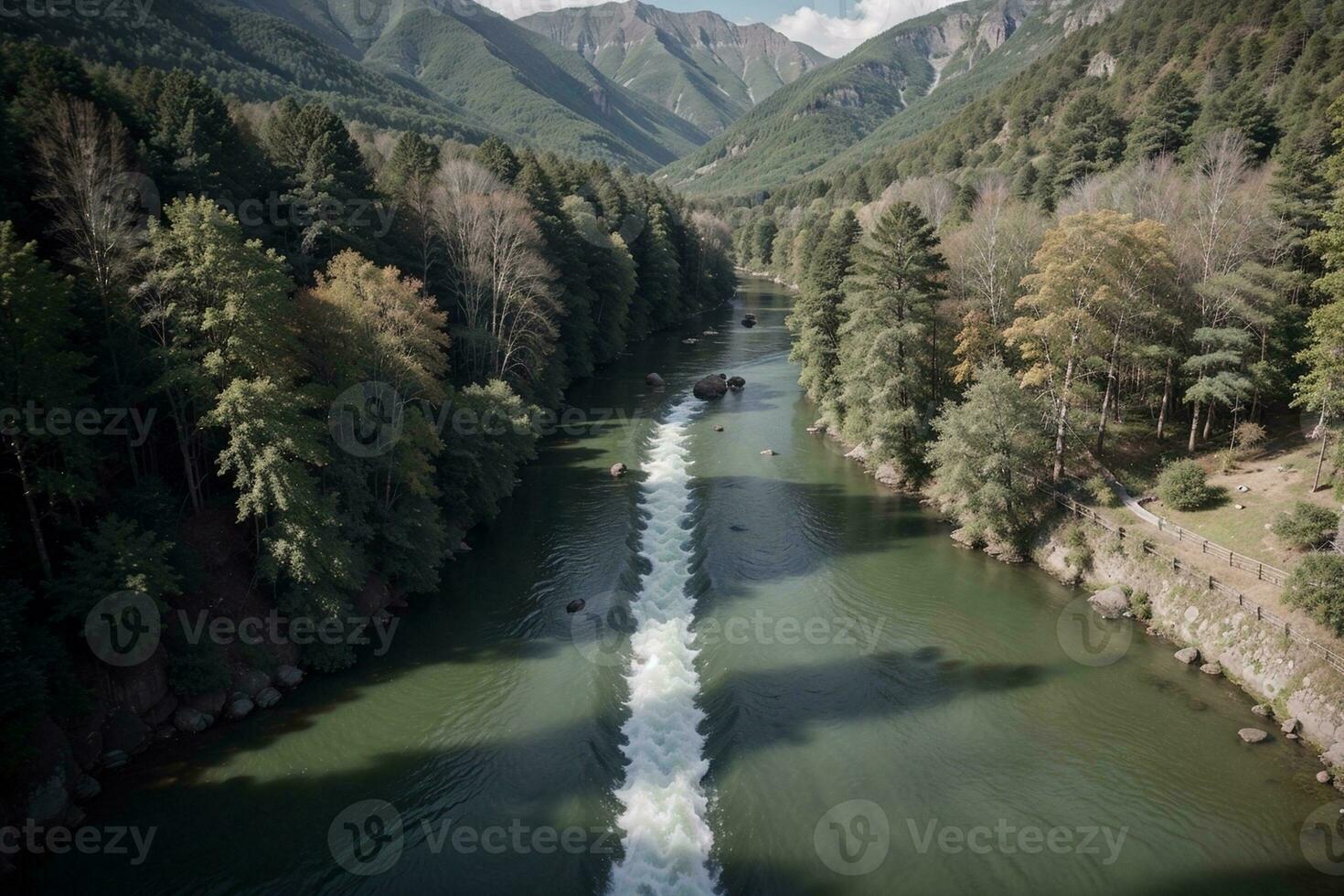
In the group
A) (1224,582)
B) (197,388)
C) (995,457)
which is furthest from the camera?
(995,457)

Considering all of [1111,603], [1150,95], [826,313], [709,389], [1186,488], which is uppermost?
[1150,95]

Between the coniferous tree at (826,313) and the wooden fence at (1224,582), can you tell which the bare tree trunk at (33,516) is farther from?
the coniferous tree at (826,313)

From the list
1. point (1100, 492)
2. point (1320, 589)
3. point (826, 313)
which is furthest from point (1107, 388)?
point (826, 313)

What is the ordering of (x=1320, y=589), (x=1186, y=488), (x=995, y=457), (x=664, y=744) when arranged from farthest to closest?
1. (x=995, y=457)
2. (x=1186, y=488)
3. (x=1320, y=589)
4. (x=664, y=744)

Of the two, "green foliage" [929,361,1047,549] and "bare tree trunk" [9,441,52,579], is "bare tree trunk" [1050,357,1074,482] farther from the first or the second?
"bare tree trunk" [9,441,52,579]

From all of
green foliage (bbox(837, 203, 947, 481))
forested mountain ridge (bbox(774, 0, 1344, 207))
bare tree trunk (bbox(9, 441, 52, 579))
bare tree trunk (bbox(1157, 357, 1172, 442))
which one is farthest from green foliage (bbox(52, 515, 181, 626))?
forested mountain ridge (bbox(774, 0, 1344, 207))

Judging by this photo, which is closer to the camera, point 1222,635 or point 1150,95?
point 1222,635

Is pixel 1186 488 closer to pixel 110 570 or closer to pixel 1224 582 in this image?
pixel 1224 582
